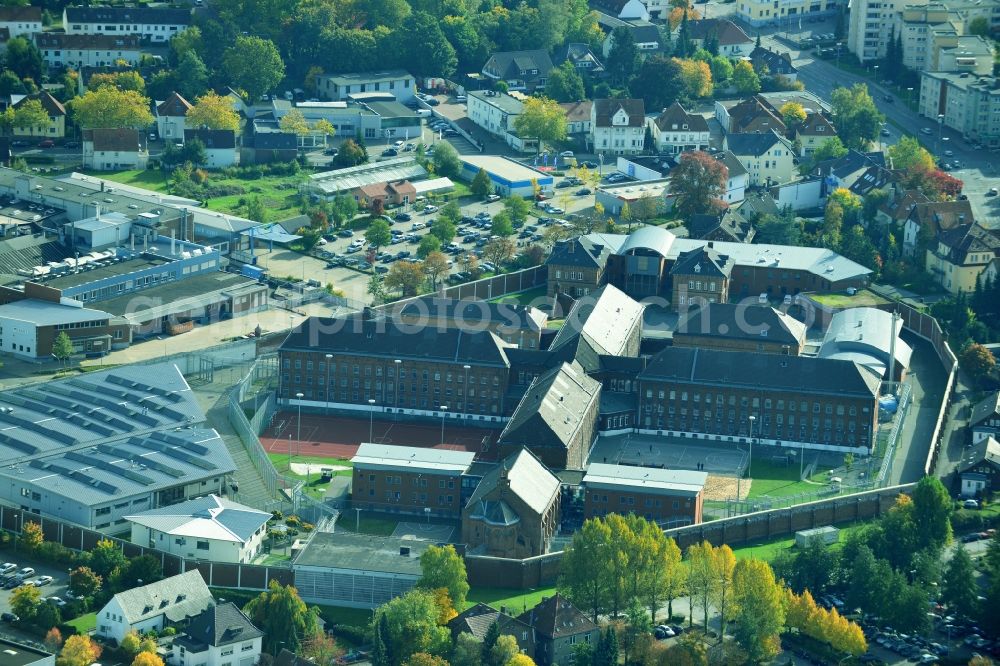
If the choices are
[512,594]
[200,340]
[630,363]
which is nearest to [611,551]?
[512,594]

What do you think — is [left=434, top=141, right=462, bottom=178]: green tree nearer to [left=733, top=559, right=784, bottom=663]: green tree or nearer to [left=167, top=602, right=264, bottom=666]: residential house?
[left=733, top=559, right=784, bottom=663]: green tree

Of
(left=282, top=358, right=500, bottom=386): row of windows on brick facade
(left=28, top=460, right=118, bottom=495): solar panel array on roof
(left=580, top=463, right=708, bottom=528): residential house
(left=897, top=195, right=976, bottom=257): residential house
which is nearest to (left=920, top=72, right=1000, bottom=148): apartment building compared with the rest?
(left=897, top=195, right=976, bottom=257): residential house

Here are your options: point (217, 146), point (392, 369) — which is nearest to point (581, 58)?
point (217, 146)

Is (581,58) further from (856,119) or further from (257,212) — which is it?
(257,212)

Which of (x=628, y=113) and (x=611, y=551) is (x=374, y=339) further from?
A: (x=628, y=113)

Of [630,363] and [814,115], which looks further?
[814,115]

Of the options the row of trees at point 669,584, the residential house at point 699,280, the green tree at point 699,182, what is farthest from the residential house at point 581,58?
the row of trees at point 669,584
